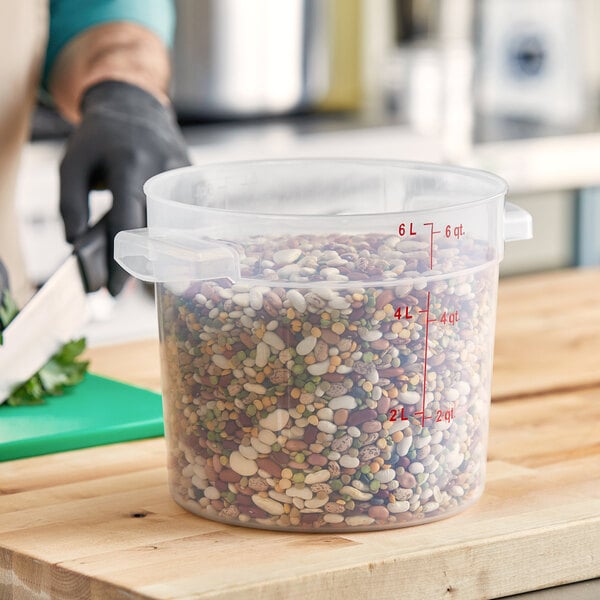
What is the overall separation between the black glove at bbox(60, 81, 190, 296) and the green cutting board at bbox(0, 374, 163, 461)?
4.0 inches

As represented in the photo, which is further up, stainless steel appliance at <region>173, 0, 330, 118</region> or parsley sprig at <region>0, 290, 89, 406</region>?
stainless steel appliance at <region>173, 0, 330, 118</region>

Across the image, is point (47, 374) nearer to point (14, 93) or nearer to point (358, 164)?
point (358, 164)

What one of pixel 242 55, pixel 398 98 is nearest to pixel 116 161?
pixel 242 55

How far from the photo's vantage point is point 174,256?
704 millimetres

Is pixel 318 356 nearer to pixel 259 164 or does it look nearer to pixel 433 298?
pixel 433 298

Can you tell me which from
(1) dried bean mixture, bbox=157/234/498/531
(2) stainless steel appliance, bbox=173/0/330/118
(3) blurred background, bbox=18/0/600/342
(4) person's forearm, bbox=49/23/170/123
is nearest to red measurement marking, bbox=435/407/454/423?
(1) dried bean mixture, bbox=157/234/498/531

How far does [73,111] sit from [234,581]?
1.00 m

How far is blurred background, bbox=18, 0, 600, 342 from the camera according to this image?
2.19 m

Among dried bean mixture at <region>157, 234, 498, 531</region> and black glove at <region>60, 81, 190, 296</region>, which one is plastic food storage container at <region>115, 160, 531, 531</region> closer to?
dried bean mixture at <region>157, 234, 498, 531</region>

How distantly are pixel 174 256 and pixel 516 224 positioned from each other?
23 cm

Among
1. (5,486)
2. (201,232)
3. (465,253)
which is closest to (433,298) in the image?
(465,253)

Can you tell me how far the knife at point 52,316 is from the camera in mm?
938

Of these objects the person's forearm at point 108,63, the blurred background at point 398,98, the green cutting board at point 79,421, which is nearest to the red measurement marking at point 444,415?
the green cutting board at point 79,421

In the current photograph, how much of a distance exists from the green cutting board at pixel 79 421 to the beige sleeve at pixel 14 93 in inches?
17.0
